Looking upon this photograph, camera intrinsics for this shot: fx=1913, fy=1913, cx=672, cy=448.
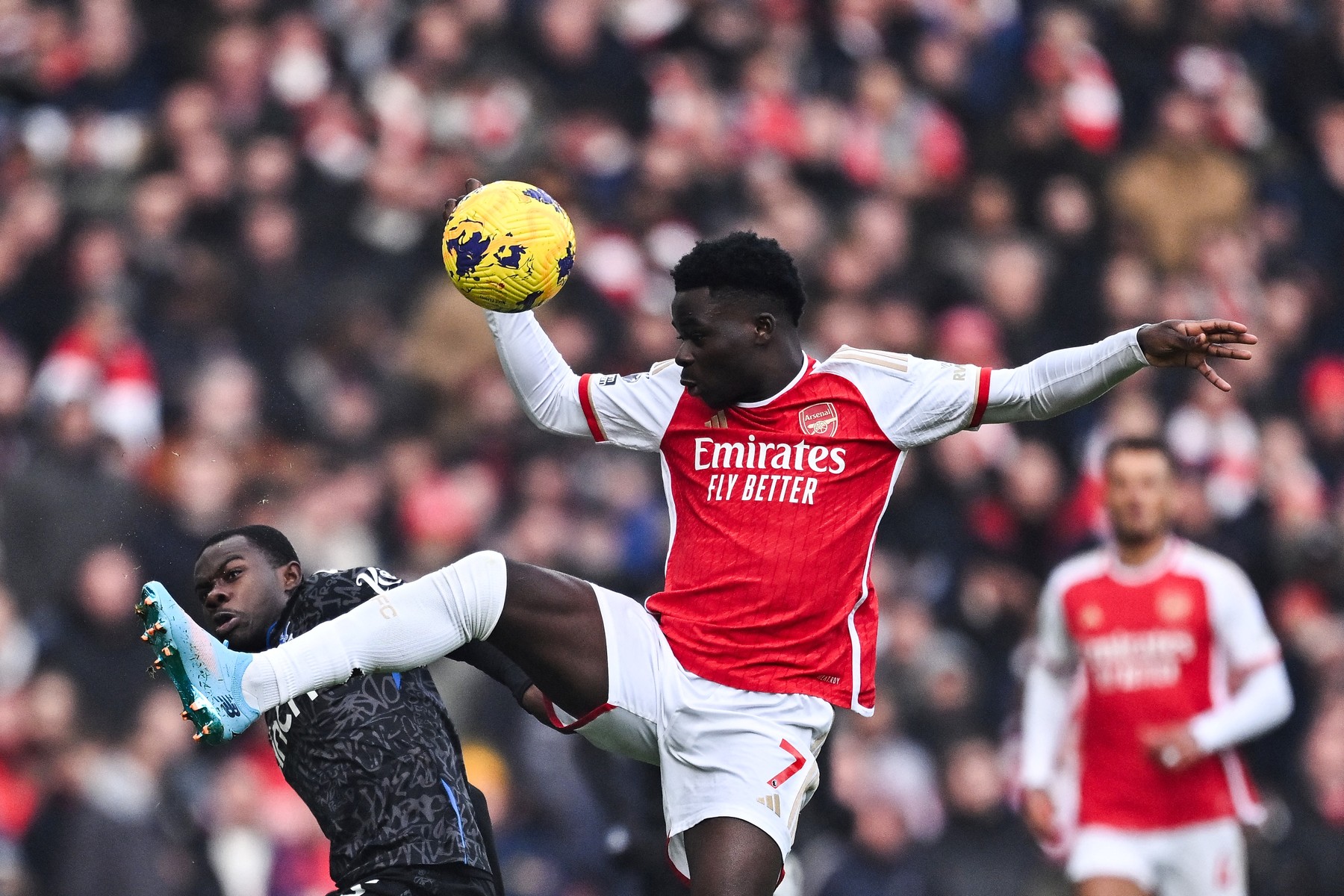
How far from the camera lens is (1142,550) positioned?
24.6 ft

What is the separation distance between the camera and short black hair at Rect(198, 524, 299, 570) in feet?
17.8

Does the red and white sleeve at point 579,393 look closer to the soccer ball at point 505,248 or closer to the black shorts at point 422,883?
the soccer ball at point 505,248

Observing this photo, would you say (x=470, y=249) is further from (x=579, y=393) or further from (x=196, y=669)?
(x=196, y=669)

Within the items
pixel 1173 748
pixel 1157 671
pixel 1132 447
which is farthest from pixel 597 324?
pixel 1173 748

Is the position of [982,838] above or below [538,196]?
below

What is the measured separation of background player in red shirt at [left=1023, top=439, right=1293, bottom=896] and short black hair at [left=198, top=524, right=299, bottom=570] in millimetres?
3130

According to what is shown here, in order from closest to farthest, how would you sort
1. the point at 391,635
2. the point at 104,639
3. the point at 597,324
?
the point at 391,635
the point at 104,639
the point at 597,324

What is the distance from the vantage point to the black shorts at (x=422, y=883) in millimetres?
5004

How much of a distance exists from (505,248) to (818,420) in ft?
3.35

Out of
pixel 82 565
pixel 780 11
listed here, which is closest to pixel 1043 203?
pixel 780 11

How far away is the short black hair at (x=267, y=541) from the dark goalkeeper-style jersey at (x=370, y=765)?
14 centimetres

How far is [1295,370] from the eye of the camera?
442 inches

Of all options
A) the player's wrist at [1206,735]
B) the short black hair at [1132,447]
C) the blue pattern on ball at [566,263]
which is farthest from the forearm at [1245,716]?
the blue pattern on ball at [566,263]

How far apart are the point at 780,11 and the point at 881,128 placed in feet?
3.29
